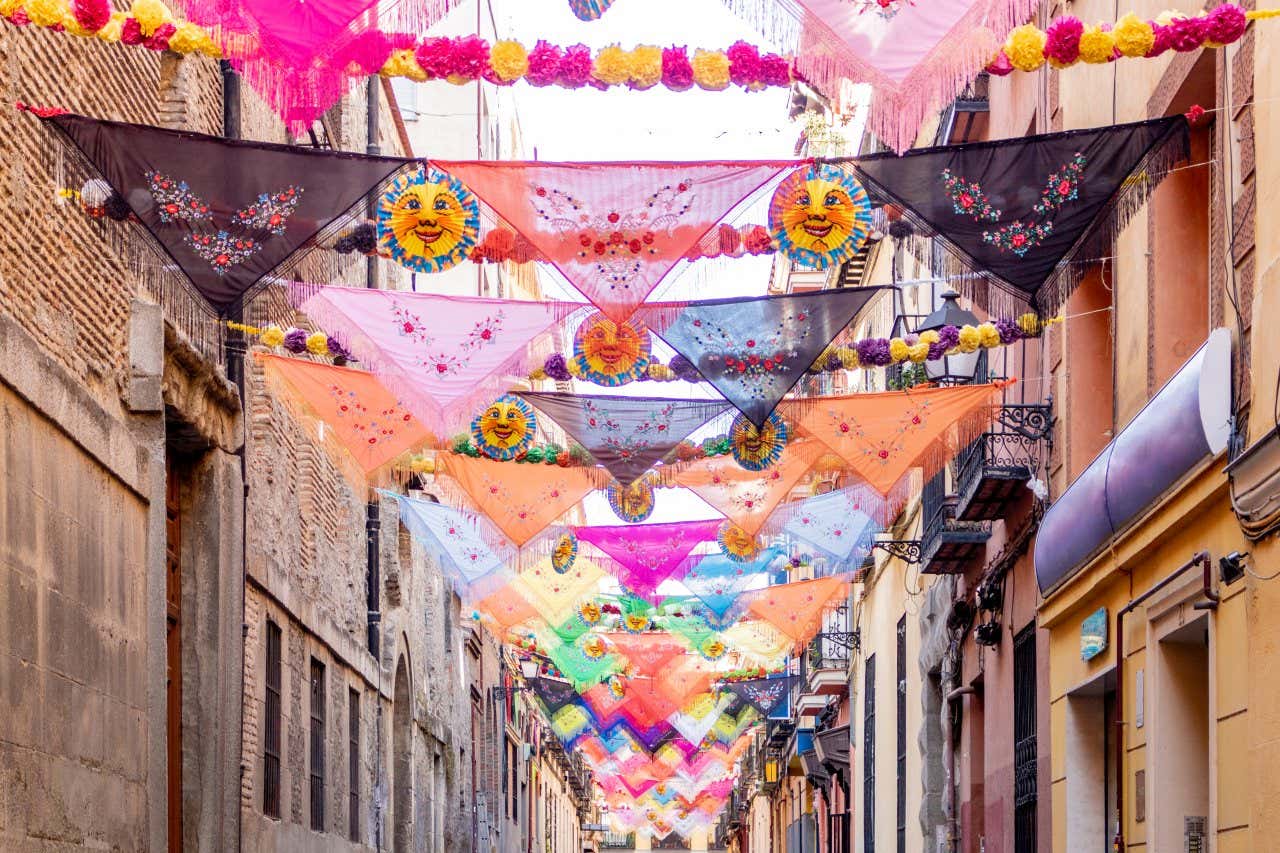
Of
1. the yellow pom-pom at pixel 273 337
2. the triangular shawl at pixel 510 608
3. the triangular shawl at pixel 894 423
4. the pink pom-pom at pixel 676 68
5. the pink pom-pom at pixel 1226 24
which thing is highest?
the pink pom-pom at pixel 1226 24

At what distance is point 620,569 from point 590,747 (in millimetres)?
34734

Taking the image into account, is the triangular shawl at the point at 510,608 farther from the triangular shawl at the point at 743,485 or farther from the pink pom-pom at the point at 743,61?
the pink pom-pom at the point at 743,61

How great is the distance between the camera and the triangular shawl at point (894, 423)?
46.5 feet

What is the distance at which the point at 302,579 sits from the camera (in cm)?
1839

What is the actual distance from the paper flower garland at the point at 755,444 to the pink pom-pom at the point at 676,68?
663 centimetres

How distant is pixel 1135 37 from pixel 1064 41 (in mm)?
302

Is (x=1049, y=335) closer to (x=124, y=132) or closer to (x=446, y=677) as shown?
(x=124, y=132)

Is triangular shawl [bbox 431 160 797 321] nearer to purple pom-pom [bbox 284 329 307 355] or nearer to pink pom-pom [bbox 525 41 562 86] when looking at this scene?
pink pom-pom [bbox 525 41 562 86]

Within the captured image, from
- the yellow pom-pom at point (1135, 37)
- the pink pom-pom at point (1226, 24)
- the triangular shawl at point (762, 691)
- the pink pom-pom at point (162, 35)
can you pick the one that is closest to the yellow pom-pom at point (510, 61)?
the pink pom-pom at point (162, 35)

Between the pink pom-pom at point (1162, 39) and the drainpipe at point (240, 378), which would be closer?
the pink pom-pom at point (1162, 39)

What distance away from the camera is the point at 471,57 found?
8.48 meters

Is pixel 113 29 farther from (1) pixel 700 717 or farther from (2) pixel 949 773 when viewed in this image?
(1) pixel 700 717

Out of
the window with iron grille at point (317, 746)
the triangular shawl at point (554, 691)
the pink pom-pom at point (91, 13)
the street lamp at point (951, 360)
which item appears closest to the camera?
the pink pom-pom at point (91, 13)

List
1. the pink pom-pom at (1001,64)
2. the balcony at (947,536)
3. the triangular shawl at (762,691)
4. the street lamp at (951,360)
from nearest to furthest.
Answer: the pink pom-pom at (1001,64) → the street lamp at (951,360) → the balcony at (947,536) → the triangular shawl at (762,691)
